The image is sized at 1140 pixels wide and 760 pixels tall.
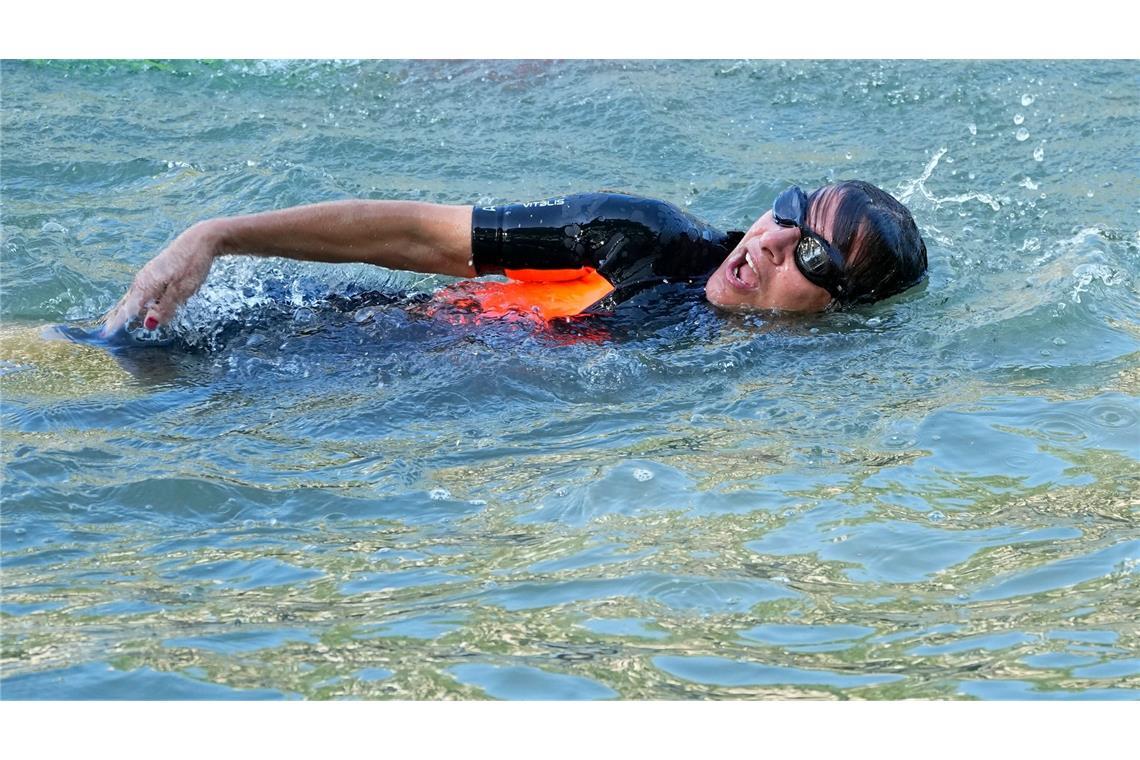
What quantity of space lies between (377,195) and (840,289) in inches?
112

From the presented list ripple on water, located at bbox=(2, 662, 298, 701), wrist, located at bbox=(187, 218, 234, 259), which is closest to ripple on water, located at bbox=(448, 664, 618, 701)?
ripple on water, located at bbox=(2, 662, 298, 701)

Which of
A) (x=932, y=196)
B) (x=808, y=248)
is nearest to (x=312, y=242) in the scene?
(x=808, y=248)

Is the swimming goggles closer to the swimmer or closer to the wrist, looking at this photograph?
the swimmer

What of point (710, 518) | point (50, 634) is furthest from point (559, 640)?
point (50, 634)

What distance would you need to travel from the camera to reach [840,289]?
4.62 meters

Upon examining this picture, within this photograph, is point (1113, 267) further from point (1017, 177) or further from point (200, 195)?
point (200, 195)

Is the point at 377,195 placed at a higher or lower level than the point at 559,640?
higher

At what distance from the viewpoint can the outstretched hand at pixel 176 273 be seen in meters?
4.21

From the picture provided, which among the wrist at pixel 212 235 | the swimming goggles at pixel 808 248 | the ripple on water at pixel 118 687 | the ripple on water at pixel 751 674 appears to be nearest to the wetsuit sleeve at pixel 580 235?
the swimming goggles at pixel 808 248

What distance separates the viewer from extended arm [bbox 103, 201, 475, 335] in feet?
13.9

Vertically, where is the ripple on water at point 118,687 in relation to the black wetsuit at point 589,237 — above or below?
below

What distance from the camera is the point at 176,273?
4.21 m

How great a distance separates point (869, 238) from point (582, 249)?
0.98 m

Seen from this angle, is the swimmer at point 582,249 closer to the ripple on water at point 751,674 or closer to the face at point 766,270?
the face at point 766,270
